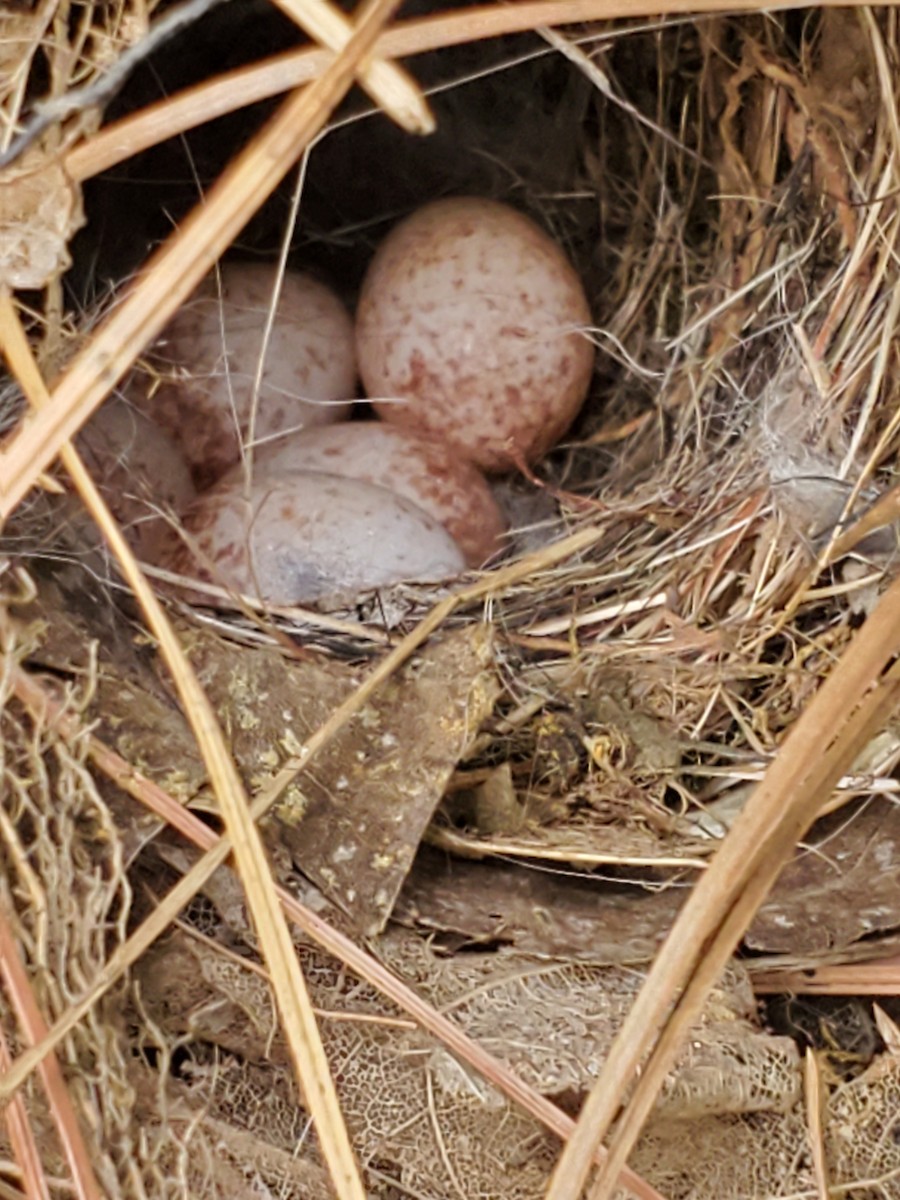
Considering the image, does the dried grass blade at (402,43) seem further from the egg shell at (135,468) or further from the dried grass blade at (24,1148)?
the dried grass blade at (24,1148)

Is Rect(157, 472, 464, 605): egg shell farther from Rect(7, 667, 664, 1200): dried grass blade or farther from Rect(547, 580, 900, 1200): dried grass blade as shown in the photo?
Rect(547, 580, 900, 1200): dried grass blade

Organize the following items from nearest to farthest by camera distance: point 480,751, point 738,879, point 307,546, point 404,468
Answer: point 738,879
point 480,751
point 307,546
point 404,468

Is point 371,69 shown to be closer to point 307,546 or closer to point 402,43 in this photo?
point 402,43

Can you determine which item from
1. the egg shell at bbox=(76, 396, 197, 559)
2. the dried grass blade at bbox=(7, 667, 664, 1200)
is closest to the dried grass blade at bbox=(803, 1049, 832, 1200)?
the dried grass blade at bbox=(7, 667, 664, 1200)

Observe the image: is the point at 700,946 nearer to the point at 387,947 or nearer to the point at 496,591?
the point at 387,947

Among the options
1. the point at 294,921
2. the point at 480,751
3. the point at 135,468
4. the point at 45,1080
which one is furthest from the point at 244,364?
the point at 45,1080

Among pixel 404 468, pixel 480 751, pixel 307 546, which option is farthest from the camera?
pixel 404 468
